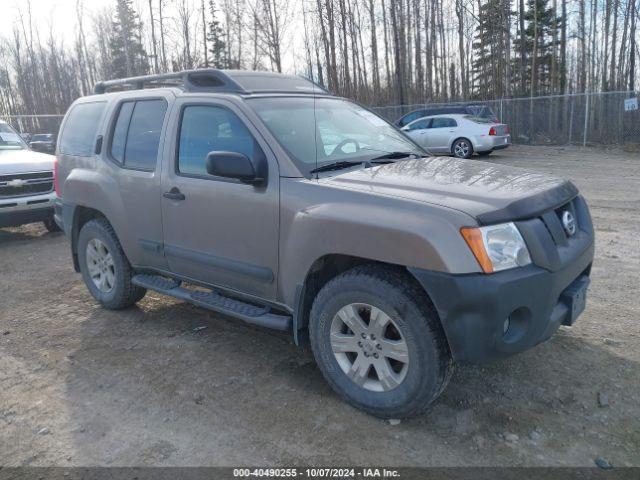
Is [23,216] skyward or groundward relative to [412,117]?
→ groundward

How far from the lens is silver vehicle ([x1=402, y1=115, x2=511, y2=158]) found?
1761cm

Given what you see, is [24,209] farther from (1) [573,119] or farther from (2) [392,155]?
(1) [573,119]

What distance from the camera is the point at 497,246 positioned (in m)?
2.84

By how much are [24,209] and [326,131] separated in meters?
6.15

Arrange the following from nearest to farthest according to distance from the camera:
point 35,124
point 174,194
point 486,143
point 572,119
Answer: point 174,194 < point 486,143 < point 572,119 < point 35,124

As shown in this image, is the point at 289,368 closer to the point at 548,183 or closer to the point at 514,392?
the point at 514,392

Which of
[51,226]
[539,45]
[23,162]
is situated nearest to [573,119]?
[539,45]

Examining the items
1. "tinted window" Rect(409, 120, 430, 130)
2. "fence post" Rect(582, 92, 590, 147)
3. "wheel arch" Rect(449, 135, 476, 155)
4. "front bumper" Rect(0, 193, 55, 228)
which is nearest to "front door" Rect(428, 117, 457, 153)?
"wheel arch" Rect(449, 135, 476, 155)

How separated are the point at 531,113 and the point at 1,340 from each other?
21061mm

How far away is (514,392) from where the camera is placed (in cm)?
349

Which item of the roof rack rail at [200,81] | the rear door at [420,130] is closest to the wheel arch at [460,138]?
the rear door at [420,130]

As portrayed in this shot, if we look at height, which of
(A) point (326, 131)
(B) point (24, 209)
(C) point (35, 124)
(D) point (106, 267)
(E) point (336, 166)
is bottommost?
(D) point (106, 267)

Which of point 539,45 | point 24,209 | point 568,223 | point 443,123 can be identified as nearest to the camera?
point 568,223

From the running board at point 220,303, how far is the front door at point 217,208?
118 mm
